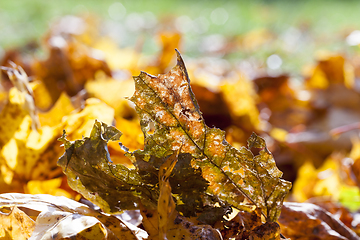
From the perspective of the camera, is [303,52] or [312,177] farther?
[303,52]

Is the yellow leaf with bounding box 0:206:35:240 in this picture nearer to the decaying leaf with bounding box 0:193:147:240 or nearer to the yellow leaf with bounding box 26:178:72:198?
the decaying leaf with bounding box 0:193:147:240

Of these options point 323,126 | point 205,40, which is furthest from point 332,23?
point 323,126

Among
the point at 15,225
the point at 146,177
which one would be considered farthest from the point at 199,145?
the point at 15,225

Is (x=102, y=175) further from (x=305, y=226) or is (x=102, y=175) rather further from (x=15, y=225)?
(x=305, y=226)

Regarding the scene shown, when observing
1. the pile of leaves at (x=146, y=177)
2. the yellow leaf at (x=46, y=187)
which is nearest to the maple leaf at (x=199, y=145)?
the pile of leaves at (x=146, y=177)

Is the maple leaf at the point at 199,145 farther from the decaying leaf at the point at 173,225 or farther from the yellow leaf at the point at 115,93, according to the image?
the yellow leaf at the point at 115,93

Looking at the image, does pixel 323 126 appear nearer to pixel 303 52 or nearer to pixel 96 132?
pixel 96 132
